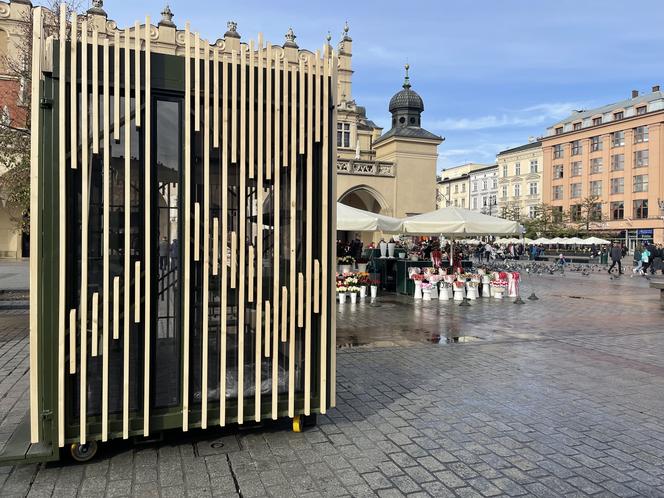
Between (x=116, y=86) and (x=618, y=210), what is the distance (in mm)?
72523

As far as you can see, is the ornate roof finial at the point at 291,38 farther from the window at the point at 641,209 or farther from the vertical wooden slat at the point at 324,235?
the window at the point at 641,209

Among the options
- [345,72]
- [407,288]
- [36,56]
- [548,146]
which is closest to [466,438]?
[36,56]

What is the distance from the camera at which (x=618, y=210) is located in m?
65.1

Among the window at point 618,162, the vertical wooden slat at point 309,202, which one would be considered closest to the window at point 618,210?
the window at point 618,162

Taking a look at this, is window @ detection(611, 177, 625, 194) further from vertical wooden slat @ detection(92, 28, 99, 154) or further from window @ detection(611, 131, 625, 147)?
vertical wooden slat @ detection(92, 28, 99, 154)

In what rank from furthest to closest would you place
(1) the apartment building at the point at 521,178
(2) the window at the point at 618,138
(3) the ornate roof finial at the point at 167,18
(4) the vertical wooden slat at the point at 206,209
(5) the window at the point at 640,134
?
(1) the apartment building at the point at 521,178
(2) the window at the point at 618,138
(5) the window at the point at 640,134
(3) the ornate roof finial at the point at 167,18
(4) the vertical wooden slat at the point at 206,209

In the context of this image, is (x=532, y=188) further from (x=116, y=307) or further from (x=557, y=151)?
(x=116, y=307)

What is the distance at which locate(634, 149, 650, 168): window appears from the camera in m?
60.9

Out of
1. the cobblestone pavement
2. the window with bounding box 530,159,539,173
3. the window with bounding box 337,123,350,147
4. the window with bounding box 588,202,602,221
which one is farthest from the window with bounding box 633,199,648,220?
the cobblestone pavement

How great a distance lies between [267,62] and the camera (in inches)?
155

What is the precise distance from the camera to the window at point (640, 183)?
61209mm

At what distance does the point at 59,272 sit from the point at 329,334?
2.08 meters

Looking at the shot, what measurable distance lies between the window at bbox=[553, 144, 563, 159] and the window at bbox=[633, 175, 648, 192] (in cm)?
1210

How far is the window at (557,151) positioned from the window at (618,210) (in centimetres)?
1105
